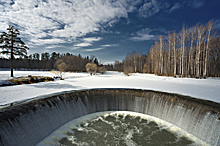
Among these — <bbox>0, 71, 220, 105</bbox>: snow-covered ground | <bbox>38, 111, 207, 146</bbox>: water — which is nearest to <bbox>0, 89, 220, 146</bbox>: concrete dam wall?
<bbox>38, 111, 207, 146</bbox>: water

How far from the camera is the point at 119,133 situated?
5895mm

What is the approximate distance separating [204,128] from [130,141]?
3965 millimetres

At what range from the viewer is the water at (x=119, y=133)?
515 cm

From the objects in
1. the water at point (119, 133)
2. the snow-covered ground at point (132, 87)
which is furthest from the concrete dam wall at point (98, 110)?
the snow-covered ground at point (132, 87)

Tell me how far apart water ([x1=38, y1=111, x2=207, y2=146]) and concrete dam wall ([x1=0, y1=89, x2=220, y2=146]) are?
0.45 m

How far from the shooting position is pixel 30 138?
481cm

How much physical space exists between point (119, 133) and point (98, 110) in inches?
146

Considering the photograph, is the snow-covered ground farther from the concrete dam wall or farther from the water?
the water

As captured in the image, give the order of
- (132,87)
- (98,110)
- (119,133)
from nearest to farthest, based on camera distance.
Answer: (119,133), (98,110), (132,87)

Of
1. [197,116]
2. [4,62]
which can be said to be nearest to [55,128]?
[197,116]

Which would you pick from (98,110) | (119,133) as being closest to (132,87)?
(98,110)

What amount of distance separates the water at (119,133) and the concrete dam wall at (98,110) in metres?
0.45

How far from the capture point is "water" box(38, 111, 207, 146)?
→ 5.15 meters

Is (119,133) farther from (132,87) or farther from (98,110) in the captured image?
(132,87)
